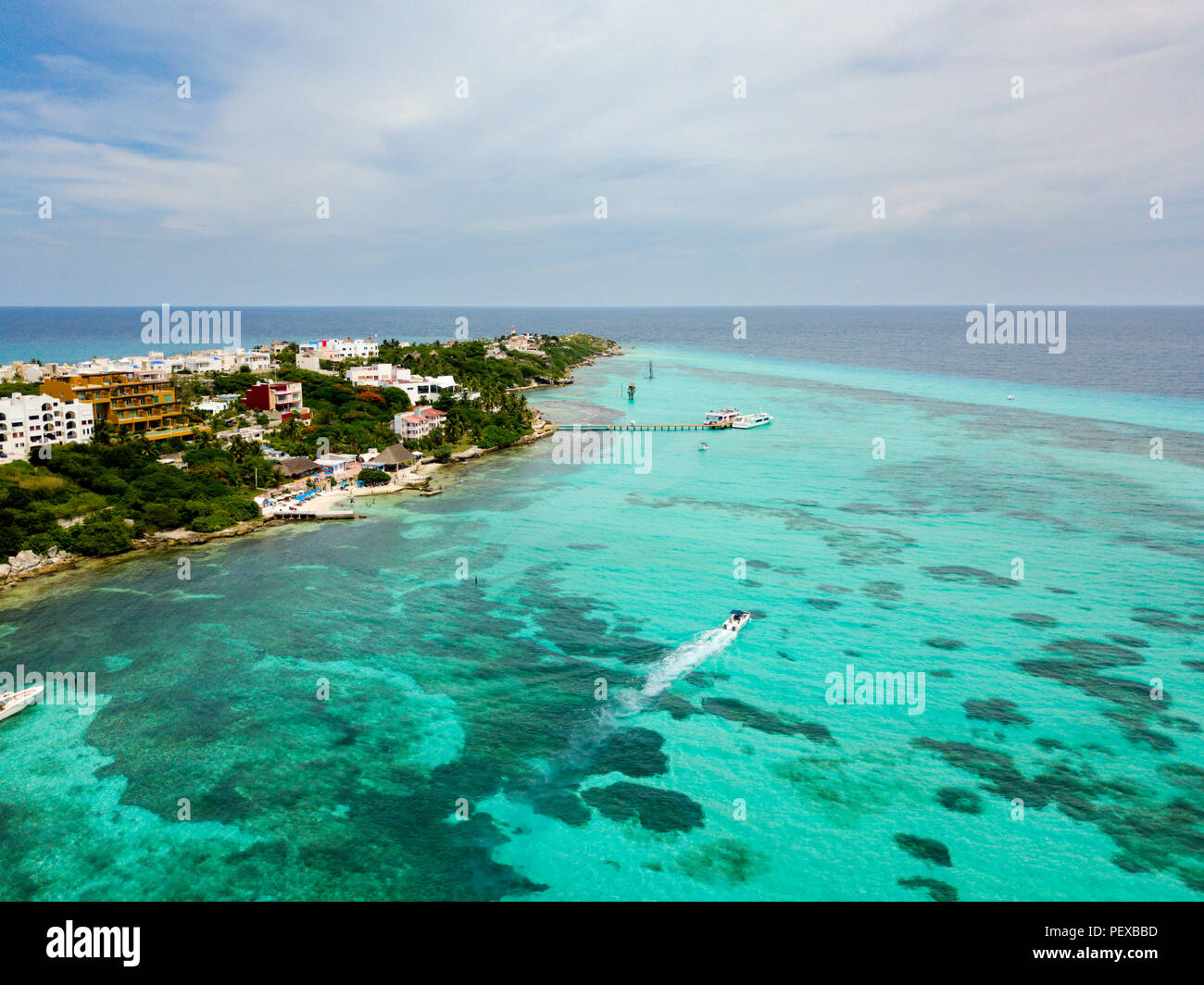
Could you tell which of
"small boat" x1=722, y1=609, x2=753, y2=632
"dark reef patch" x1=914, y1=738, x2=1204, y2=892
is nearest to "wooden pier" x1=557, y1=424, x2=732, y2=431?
"small boat" x1=722, y1=609, x2=753, y2=632

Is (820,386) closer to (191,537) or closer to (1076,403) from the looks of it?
(1076,403)

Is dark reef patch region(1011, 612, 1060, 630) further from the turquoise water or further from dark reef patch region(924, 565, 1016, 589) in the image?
dark reef patch region(924, 565, 1016, 589)

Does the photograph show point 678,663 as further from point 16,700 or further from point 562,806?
point 16,700

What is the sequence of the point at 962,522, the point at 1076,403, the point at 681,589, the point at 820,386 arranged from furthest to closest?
the point at 820,386
the point at 1076,403
the point at 962,522
the point at 681,589

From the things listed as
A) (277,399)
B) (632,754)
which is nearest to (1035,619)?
(632,754)
